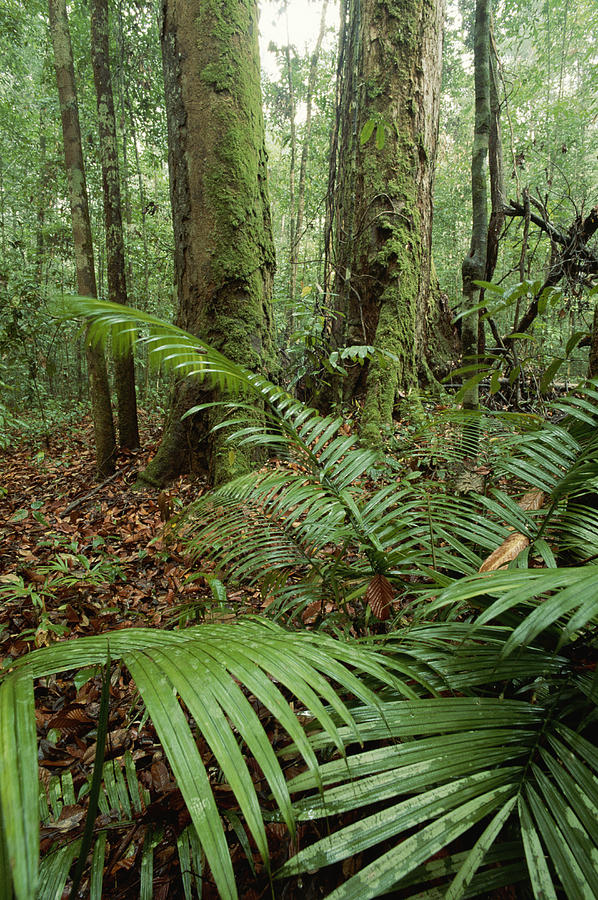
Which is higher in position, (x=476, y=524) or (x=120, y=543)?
(x=476, y=524)

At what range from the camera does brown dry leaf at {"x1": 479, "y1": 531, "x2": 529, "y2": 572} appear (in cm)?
104

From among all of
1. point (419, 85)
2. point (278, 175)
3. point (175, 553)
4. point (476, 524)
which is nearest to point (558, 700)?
point (476, 524)

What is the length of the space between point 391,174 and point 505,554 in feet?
13.0

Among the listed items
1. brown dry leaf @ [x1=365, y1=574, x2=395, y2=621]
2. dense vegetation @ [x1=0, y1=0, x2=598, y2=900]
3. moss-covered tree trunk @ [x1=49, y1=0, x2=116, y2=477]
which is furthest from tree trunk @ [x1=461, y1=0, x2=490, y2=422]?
moss-covered tree trunk @ [x1=49, y1=0, x2=116, y2=477]

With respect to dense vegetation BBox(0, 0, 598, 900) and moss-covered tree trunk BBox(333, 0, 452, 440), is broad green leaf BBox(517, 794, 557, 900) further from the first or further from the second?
moss-covered tree trunk BBox(333, 0, 452, 440)

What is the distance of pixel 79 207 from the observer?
13.2 feet

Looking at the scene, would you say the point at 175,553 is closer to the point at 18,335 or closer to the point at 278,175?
the point at 18,335

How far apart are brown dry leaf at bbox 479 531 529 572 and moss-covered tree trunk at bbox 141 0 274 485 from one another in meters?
2.06

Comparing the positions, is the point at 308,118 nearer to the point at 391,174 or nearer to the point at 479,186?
the point at 391,174

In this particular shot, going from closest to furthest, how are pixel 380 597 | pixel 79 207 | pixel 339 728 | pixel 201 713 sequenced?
pixel 201 713
pixel 339 728
pixel 380 597
pixel 79 207

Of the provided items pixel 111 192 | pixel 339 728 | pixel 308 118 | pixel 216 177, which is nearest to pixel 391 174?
pixel 216 177

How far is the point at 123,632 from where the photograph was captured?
2.50ft

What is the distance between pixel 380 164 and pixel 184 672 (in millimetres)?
4512

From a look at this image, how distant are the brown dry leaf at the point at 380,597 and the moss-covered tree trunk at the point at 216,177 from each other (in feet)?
6.15
